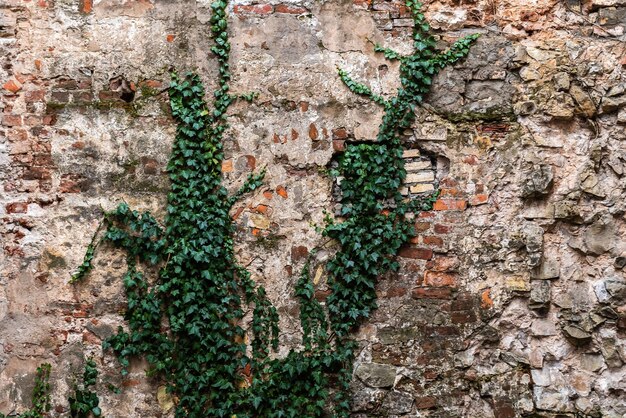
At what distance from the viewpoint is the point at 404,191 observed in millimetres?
4043

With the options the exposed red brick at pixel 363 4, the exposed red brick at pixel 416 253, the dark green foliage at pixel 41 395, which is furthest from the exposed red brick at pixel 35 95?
the exposed red brick at pixel 416 253

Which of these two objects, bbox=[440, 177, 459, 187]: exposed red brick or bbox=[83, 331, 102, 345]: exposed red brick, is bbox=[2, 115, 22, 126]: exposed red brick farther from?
bbox=[440, 177, 459, 187]: exposed red brick

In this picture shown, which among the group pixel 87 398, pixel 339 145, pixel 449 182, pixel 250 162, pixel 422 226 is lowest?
pixel 87 398

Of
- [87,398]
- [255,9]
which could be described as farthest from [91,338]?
[255,9]

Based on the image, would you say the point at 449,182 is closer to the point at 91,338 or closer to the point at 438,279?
the point at 438,279

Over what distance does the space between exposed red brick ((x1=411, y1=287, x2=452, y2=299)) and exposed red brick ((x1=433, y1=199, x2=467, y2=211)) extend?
0.52 m

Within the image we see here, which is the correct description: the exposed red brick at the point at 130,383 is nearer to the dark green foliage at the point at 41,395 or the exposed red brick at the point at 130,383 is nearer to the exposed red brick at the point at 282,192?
the dark green foliage at the point at 41,395

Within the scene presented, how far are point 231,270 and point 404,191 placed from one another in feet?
4.08

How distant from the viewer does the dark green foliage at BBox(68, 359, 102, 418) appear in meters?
3.88

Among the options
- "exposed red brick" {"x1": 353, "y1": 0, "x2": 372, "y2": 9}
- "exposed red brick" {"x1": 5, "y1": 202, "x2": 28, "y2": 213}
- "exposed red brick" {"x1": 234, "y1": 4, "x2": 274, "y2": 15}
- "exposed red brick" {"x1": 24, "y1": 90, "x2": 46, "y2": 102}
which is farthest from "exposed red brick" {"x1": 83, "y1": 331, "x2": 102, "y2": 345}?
"exposed red brick" {"x1": 353, "y1": 0, "x2": 372, "y2": 9}

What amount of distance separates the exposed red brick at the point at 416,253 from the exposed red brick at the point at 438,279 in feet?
0.33

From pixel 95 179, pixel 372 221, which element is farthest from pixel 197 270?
pixel 372 221

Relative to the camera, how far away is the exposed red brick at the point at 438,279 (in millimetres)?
3996

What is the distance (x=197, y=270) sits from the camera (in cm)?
390
